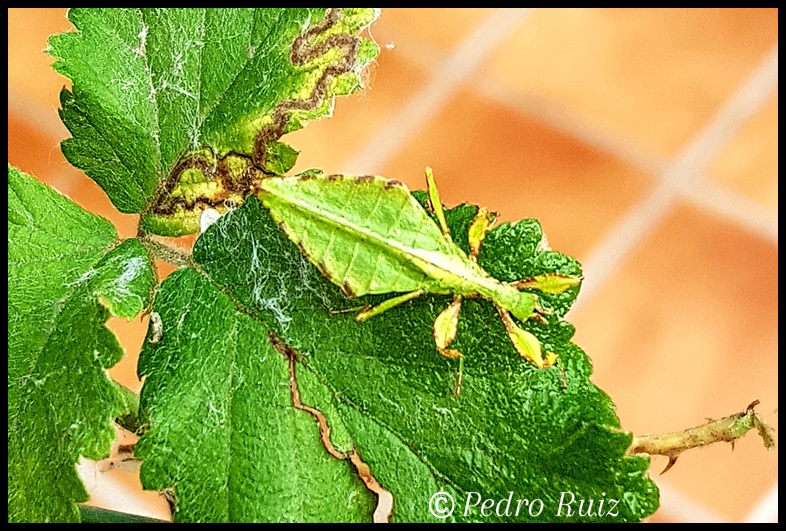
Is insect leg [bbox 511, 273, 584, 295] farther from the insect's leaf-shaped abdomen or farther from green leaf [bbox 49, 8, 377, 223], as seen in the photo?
green leaf [bbox 49, 8, 377, 223]

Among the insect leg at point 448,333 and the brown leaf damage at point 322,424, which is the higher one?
the insect leg at point 448,333

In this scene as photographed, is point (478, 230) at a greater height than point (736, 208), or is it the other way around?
point (736, 208)

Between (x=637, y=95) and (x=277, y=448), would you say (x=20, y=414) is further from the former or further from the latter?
(x=637, y=95)

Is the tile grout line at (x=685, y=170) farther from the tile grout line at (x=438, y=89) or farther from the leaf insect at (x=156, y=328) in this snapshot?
the leaf insect at (x=156, y=328)

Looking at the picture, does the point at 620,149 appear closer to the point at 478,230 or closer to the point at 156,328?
the point at 478,230

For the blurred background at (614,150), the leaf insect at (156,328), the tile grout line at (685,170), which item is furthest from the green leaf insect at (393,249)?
the tile grout line at (685,170)

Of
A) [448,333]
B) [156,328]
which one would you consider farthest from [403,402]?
[156,328]

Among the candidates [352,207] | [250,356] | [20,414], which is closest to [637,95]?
[352,207]
